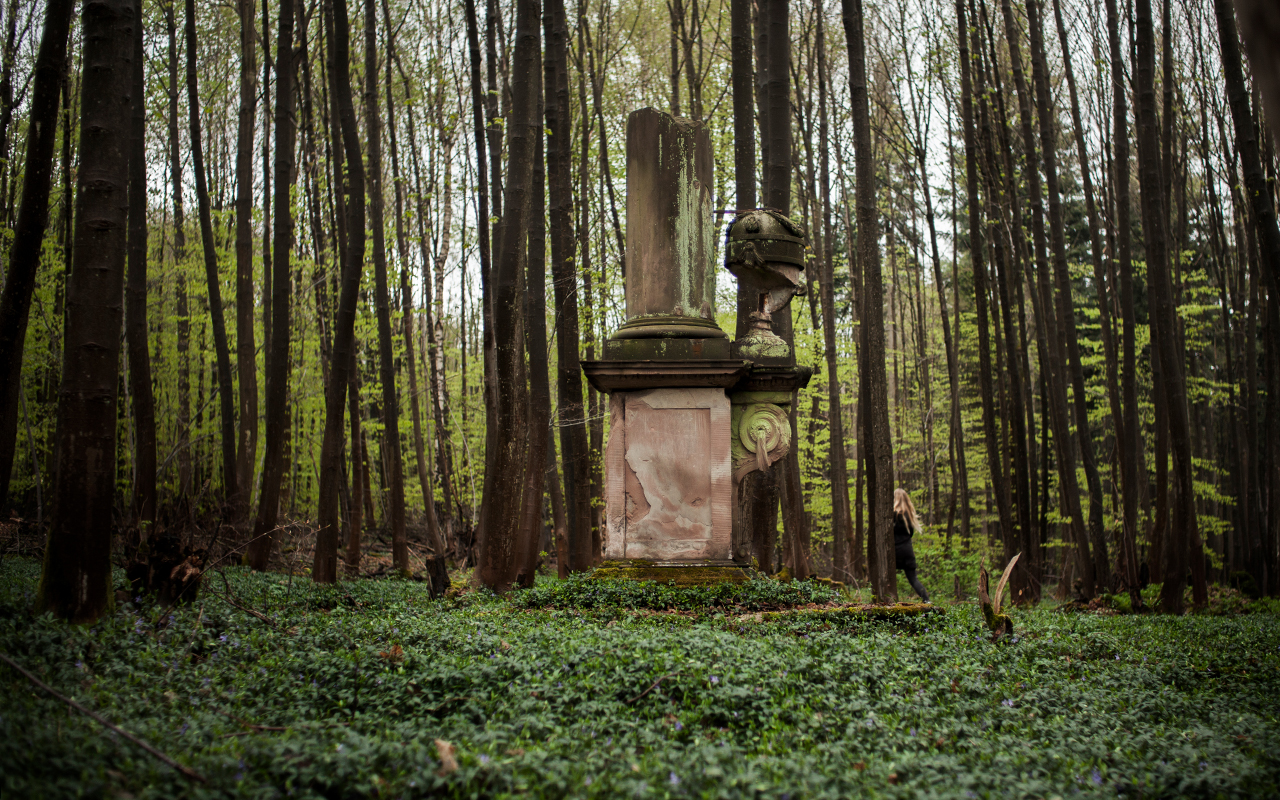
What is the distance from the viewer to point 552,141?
11.1m

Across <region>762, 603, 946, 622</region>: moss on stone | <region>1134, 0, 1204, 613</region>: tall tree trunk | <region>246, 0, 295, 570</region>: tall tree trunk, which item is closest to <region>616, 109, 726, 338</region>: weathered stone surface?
<region>762, 603, 946, 622</region>: moss on stone

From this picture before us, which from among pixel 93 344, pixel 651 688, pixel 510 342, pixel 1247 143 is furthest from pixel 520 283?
pixel 1247 143

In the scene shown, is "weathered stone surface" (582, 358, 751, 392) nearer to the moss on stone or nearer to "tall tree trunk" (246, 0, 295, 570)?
the moss on stone

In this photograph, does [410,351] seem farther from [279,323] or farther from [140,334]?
[140,334]

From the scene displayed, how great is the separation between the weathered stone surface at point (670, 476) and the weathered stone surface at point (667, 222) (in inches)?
34.4

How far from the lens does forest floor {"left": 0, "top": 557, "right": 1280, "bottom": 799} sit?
236cm

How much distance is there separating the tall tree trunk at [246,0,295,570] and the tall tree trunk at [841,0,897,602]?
6.96m

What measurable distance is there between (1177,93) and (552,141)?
11.5 m

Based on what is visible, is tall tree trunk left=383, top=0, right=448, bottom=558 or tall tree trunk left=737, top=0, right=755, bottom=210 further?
tall tree trunk left=383, top=0, right=448, bottom=558

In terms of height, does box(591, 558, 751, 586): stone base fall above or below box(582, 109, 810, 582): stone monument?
below

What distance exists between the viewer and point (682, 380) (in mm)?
6688

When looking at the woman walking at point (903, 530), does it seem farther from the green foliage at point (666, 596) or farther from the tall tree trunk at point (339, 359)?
the tall tree trunk at point (339, 359)

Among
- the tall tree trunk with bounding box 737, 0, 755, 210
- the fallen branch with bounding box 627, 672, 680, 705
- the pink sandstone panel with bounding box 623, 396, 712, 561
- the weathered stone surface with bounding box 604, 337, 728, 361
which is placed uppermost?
the tall tree trunk with bounding box 737, 0, 755, 210

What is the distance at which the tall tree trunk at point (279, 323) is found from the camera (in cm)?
924
